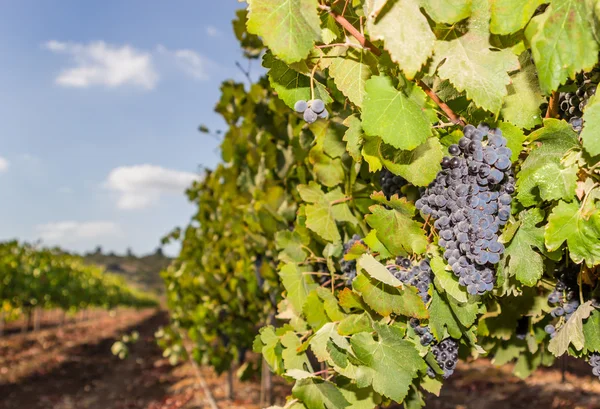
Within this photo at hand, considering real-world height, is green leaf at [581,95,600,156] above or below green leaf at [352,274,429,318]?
above

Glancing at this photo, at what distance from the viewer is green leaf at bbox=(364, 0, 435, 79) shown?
1.21m

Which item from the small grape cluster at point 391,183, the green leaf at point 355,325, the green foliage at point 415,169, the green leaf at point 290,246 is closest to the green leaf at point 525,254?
the green foliage at point 415,169

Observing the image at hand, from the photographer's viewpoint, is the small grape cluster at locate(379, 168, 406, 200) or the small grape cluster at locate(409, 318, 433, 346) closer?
the small grape cluster at locate(409, 318, 433, 346)

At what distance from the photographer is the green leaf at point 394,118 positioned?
1.35m

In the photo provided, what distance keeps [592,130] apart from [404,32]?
53 cm

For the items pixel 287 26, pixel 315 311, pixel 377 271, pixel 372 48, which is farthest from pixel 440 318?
pixel 287 26

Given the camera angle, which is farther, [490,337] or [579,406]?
[579,406]

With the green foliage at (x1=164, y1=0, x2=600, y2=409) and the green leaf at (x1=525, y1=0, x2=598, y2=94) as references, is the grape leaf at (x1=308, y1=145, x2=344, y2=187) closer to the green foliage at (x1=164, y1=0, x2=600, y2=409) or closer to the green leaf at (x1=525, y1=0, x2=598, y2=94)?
the green foliage at (x1=164, y1=0, x2=600, y2=409)

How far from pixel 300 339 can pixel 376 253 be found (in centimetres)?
71

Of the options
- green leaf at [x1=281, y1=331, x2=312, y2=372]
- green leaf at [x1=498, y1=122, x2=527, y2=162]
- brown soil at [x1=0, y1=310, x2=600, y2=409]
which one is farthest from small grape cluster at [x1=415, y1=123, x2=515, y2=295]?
brown soil at [x1=0, y1=310, x2=600, y2=409]

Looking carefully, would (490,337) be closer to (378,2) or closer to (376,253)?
(376,253)

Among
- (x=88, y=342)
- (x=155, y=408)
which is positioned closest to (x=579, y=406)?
(x=155, y=408)

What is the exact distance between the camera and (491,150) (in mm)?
1444

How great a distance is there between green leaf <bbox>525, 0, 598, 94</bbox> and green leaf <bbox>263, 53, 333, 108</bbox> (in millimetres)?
654
